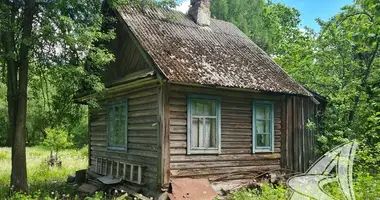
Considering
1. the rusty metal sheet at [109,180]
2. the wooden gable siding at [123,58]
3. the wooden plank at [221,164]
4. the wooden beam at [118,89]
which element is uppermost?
the wooden gable siding at [123,58]

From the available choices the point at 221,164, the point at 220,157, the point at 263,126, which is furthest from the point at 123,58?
the point at 263,126

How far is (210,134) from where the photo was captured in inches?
396

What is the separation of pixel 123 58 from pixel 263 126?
16.2 feet

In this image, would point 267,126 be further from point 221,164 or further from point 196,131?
point 196,131

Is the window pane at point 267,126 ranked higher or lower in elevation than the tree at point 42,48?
lower

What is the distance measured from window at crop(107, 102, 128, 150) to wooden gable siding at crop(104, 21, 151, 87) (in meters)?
0.87

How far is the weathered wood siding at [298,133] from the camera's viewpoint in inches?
458

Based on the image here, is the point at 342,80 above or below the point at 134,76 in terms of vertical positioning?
above

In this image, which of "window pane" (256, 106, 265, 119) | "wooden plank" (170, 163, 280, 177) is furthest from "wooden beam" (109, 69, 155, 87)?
"window pane" (256, 106, 265, 119)

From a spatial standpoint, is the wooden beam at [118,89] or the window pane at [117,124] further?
the window pane at [117,124]

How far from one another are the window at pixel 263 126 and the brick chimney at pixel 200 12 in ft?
13.7

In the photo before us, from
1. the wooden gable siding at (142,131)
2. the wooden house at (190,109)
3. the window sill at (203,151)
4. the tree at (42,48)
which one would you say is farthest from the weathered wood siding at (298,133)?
the tree at (42,48)

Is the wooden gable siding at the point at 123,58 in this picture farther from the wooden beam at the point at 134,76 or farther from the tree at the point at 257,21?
the tree at the point at 257,21

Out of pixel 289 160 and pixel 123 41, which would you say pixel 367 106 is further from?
pixel 123 41
